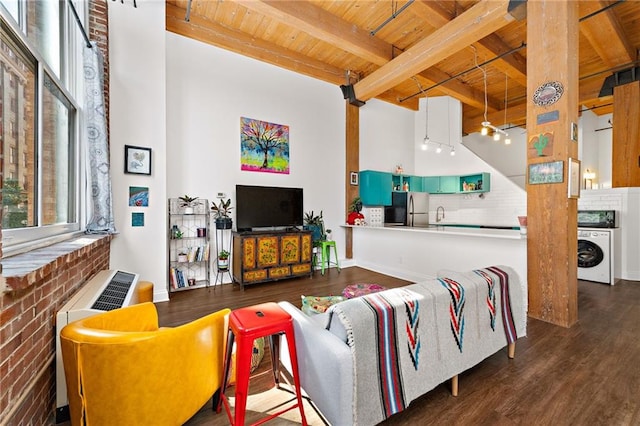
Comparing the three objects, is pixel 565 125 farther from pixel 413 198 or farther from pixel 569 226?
pixel 413 198

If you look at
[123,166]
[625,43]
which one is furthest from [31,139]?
[625,43]

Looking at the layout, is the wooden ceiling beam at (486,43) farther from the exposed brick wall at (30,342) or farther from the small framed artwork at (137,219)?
the exposed brick wall at (30,342)

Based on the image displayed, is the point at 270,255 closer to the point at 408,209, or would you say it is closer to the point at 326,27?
the point at 326,27

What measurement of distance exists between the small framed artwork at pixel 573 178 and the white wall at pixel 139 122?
461 cm

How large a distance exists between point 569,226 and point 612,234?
98.8 inches

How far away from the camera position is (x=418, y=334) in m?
1.46

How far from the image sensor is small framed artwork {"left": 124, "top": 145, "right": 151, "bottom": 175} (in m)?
3.32

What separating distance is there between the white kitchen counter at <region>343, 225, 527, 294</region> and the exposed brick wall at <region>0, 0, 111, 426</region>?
3.71 metres

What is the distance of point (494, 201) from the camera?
6.37 m

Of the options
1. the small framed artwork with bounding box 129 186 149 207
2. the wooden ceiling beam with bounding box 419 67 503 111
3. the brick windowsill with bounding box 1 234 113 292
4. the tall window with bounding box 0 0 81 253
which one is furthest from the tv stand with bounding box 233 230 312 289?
the wooden ceiling beam with bounding box 419 67 503 111

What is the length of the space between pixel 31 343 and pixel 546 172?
13.6ft

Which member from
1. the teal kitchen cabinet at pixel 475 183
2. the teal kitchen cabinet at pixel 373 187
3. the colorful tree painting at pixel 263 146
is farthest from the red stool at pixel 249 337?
the teal kitchen cabinet at pixel 475 183

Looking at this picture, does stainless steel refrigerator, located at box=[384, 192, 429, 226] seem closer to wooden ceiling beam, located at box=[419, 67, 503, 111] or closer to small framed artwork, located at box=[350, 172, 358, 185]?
small framed artwork, located at box=[350, 172, 358, 185]

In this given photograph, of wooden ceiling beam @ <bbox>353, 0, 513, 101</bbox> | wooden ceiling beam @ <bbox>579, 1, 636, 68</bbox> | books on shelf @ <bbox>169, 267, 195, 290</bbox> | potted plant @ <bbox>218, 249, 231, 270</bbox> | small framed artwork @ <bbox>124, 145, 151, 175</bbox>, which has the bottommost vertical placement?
books on shelf @ <bbox>169, 267, 195, 290</bbox>
